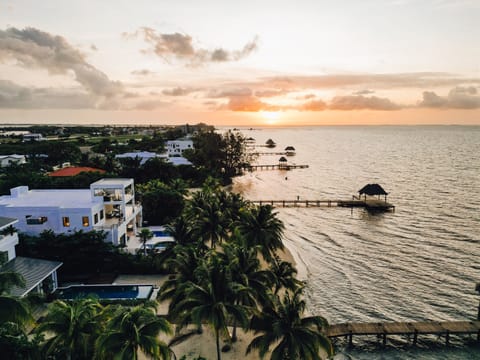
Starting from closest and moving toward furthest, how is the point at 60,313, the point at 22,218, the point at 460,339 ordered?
the point at 60,313 < the point at 460,339 < the point at 22,218

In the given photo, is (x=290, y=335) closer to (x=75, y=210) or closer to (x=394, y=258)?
(x=75, y=210)

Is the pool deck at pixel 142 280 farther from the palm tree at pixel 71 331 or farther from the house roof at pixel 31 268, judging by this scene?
the palm tree at pixel 71 331

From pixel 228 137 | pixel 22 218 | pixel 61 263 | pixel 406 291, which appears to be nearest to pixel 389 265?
pixel 406 291

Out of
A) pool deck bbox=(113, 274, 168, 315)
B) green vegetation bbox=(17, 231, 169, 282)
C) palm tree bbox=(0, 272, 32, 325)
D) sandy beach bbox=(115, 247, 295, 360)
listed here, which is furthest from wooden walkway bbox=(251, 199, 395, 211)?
palm tree bbox=(0, 272, 32, 325)

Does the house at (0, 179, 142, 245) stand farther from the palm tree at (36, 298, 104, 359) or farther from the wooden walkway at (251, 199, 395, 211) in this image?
the wooden walkway at (251, 199, 395, 211)

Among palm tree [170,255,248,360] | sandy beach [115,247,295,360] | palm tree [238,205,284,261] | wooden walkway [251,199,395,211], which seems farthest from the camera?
wooden walkway [251,199,395,211]

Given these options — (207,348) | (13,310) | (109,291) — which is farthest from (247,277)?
(109,291)

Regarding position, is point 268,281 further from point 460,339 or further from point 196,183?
point 196,183
